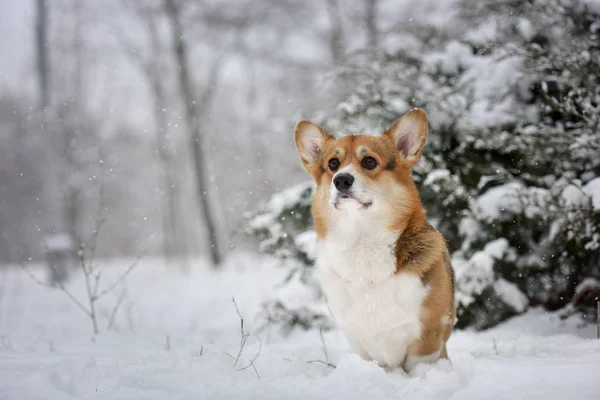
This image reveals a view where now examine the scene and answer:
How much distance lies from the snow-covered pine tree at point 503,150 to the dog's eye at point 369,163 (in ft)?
4.89

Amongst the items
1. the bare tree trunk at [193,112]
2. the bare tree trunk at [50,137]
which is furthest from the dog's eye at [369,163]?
the bare tree trunk at [193,112]

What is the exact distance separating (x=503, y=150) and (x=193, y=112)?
9.60 metres

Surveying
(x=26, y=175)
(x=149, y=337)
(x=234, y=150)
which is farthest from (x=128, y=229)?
(x=149, y=337)

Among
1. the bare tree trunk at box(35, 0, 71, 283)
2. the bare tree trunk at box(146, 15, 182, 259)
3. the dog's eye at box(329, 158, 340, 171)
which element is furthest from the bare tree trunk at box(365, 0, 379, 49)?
the bare tree trunk at box(35, 0, 71, 283)

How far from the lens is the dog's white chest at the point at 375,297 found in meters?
2.66

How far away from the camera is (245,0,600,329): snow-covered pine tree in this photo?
3973mm

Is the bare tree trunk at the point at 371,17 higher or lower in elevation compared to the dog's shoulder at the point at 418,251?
higher

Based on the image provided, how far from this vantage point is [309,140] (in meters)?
3.41

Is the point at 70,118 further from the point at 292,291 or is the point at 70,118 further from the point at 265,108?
the point at 292,291

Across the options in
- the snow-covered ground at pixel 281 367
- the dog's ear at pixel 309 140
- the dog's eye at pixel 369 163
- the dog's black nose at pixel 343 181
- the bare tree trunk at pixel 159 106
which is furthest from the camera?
the bare tree trunk at pixel 159 106

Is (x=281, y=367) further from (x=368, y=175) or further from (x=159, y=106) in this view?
(x=159, y=106)

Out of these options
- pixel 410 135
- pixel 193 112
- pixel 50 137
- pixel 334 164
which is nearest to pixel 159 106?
pixel 193 112

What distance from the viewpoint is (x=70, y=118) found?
11.6 metres

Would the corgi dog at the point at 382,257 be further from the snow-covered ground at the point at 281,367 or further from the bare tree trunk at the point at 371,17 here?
the bare tree trunk at the point at 371,17
